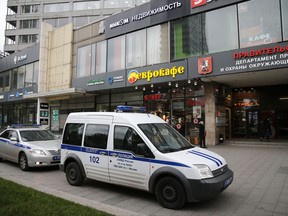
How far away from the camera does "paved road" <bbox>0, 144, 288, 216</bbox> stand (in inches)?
200

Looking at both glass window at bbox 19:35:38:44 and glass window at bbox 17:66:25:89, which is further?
glass window at bbox 19:35:38:44

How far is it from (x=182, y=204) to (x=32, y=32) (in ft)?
181

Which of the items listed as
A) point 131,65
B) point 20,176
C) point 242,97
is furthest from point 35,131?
point 242,97

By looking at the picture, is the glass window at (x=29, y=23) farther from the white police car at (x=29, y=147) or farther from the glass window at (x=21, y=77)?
the white police car at (x=29, y=147)

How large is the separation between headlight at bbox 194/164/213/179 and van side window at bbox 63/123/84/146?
3496 mm

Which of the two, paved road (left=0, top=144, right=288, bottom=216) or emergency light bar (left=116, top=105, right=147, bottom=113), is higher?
emergency light bar (left=116, top=105, right=147, bottom=113)

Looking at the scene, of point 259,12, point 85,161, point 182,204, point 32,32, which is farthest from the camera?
point 32,32

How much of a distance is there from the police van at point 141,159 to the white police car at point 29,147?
6.20 ft

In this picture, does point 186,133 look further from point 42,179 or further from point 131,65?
point 42,179

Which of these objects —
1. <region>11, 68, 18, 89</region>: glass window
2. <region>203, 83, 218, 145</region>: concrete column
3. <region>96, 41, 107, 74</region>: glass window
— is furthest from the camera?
<region>11, 68, 18, 89</region>: glass window

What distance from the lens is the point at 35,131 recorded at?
10.8 metres

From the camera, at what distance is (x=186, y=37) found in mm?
16641

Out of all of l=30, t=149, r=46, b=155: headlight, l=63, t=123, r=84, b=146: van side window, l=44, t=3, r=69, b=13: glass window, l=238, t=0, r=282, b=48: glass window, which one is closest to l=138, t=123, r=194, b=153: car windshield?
l=63, t=123, r=84, b=146: van side window

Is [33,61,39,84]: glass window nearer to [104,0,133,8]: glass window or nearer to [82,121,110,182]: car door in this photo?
[82,121,110,182]: car door
